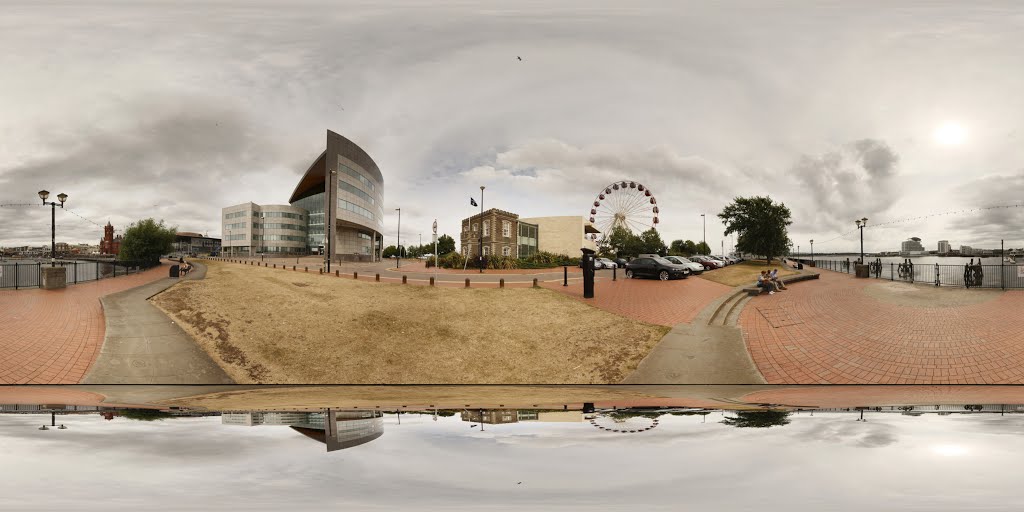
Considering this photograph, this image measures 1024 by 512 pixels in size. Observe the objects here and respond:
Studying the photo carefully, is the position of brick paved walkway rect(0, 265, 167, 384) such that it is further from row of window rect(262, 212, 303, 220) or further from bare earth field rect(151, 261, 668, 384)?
row of window rect(262, 212, 303, 220)

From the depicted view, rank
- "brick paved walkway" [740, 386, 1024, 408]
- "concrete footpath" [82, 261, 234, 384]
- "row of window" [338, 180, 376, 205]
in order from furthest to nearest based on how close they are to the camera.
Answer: "row of window" [338, 180, 376, 205] < "concrete footpath" [82, 261, 234, 384] < "brick paved walkway" [740, 386, 1024, 408]

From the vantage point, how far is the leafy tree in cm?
484

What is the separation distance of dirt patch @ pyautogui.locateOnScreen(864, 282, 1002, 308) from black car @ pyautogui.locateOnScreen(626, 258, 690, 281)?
7099mm

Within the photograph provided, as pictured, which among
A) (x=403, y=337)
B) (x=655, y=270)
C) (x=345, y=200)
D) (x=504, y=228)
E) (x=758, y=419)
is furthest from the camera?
(x=345, y=200)

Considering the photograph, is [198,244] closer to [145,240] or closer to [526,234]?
[145,240]

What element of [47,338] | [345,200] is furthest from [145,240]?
[47,338]

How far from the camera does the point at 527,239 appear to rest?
46.6 m

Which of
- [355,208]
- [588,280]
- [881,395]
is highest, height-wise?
[355,208]

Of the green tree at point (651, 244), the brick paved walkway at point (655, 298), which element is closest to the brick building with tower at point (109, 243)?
the brick paved walkway at point (655, 298)

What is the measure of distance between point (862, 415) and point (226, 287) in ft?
50.8

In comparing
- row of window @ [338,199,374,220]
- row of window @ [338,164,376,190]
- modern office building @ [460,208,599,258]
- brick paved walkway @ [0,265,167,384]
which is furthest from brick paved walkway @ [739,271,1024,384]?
row of window @ [338,164,376,190]

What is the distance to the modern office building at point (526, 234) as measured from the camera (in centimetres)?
4056

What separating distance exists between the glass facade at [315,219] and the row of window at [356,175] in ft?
42.8

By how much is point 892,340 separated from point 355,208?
54.5 m
